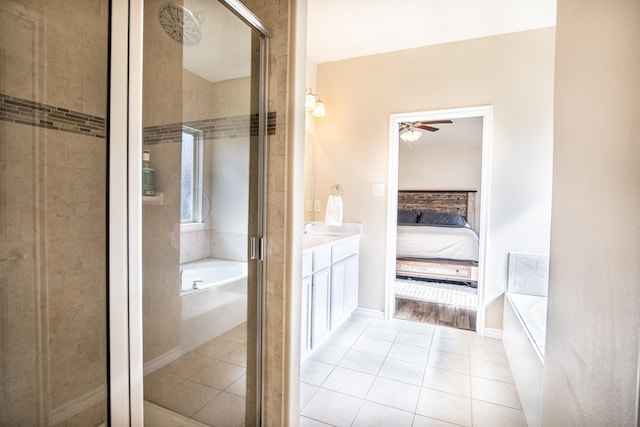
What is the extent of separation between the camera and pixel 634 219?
68 centimetres

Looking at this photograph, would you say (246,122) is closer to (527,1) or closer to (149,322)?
(149,322)

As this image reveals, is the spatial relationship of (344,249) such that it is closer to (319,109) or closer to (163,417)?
(319,109)

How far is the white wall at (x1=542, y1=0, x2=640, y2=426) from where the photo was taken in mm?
687

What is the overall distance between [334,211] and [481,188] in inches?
55.6

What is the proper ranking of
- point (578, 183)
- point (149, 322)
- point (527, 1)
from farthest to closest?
point (527, 1) < point (149, 322) < point (578, 183)

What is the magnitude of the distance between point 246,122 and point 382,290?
2.35 metres

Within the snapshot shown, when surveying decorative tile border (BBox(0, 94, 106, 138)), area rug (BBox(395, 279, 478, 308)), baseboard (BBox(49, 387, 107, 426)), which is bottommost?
area rug (BBox(395, 279, 478, 308))

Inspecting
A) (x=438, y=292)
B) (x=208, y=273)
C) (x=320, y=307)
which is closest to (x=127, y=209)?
(x=208, y=273)

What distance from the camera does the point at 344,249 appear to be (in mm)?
2762

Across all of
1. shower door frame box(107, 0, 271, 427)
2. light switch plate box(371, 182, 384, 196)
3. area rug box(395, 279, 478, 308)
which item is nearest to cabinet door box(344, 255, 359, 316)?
light switch plate box(371, 182, 384, 196)

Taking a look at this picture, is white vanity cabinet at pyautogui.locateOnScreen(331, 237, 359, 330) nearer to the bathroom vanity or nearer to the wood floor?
the bathroom vanity

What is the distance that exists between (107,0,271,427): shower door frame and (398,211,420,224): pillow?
5.67 metres

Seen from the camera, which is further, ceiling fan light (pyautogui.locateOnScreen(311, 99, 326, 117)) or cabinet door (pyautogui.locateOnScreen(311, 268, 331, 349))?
ceiling fan light (pyautogui.locateOnScreen(311, 99, 326, 117))

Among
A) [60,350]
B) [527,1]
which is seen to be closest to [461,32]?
[527,1]
